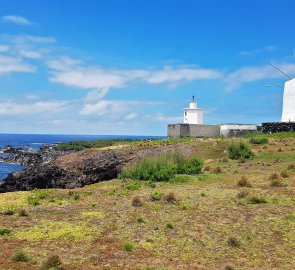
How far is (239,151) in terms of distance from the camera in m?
40.2

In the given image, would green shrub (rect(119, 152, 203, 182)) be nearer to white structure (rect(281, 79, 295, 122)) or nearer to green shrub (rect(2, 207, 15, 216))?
green shrub (rect(2, 207, 15, 216))

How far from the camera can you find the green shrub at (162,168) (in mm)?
29797

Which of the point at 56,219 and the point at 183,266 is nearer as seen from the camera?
the point at 183,266

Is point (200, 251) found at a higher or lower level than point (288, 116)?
lower

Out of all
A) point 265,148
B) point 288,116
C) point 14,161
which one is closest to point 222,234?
point 265,148

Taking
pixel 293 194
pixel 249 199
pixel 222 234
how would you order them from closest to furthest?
pixel 222 234 → pixel 249 199 → pixel 293 194

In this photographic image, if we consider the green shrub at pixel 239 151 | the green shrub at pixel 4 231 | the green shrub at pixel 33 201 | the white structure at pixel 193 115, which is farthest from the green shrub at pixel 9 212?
the white structure at pixel 193 115

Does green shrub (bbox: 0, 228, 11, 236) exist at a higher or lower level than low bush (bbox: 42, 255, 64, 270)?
higher

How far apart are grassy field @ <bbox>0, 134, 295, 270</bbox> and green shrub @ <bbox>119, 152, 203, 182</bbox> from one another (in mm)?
3210

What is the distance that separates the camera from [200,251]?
14617 millimetres

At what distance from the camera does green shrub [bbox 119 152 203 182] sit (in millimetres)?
29797

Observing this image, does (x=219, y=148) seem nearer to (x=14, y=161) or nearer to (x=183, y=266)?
(x=183, y=266)

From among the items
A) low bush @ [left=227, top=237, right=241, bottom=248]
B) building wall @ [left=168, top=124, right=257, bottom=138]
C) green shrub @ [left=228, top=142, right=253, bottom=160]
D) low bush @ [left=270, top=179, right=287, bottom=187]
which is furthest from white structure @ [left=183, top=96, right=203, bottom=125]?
low bush @ [left=227, top=237, right=241, bottom=248]

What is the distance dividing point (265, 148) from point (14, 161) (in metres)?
53.2
